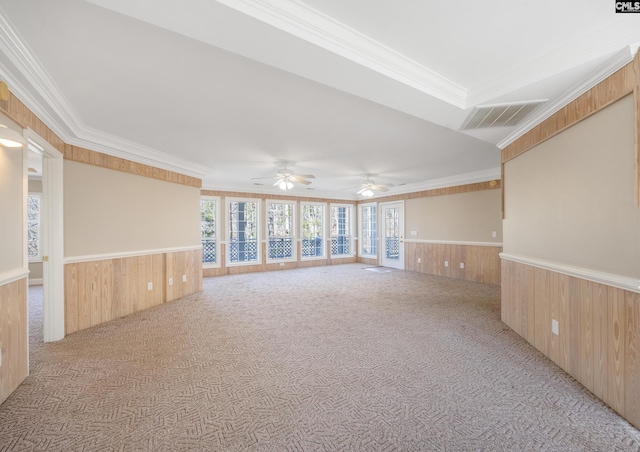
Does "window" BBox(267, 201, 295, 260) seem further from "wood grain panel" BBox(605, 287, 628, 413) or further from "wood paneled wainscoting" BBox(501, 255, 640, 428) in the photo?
"wood grain panel" BBox(605, 287, 628, 413)

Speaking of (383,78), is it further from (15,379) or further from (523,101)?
(15,379)

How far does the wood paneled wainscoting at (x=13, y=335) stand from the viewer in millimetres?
2037

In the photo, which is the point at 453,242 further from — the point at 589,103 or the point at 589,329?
the point at 589,103

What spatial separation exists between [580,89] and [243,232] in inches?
286

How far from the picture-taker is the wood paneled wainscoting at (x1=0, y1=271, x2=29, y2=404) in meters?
2.04

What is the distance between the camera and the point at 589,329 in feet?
7.06

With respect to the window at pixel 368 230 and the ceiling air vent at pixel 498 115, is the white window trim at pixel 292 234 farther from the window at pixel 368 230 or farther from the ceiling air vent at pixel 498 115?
the ceiling air vent at pixel 498 115

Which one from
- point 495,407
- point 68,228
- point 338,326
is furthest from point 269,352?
point 68,228

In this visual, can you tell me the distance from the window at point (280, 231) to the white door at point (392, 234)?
294 cm

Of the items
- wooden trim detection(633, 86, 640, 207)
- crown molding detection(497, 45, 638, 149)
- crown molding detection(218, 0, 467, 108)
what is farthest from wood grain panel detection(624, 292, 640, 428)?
crown molding detection(218, 0, 467, 108)

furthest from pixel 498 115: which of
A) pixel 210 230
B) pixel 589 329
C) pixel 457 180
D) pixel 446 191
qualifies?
pixel 210 230

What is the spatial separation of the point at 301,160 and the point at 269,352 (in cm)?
326

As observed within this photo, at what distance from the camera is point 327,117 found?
307cm

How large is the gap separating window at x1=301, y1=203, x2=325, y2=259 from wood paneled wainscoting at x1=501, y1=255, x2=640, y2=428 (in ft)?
21.1
